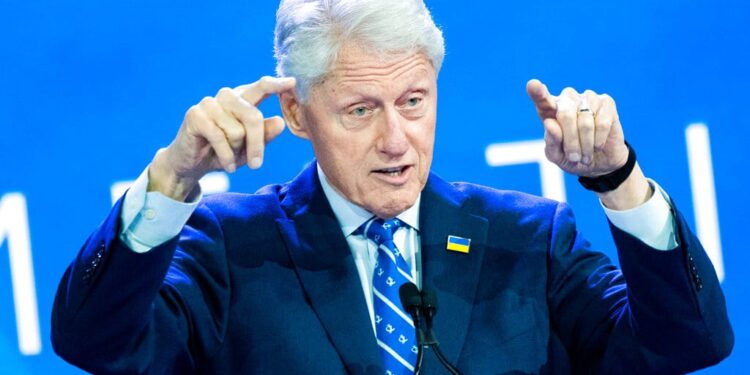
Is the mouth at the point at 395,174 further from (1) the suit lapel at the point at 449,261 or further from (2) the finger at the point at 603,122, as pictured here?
(2) the finger at the point at 603,122

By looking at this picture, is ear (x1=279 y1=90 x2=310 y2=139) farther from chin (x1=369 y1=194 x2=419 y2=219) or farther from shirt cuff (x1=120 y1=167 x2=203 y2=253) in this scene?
shirt cuff (x1=120 y1=167 x2=203 y2=253)

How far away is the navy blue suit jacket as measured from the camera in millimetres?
2273

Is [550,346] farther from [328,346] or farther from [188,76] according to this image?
[188,76]

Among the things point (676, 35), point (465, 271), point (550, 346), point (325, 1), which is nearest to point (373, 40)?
point (325, 1)

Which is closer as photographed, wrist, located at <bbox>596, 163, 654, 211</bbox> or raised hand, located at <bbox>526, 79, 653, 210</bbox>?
raised hand, located at <bbox>526, 79, 653, 210</bbox>

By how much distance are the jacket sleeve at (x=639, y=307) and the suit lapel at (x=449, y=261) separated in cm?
17

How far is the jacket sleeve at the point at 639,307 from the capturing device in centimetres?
237

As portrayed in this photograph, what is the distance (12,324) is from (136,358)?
1.40 meters

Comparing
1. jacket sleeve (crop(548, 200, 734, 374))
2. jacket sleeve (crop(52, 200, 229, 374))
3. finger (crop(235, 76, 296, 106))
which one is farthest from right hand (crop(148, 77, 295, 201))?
jacket sleeve (crop(548, 200, 734, 374))

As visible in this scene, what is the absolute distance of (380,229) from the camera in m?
2.64

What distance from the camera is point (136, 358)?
2.32 meters

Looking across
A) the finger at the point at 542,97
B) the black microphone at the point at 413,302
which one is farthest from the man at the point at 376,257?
the black microphone at the point at 413,302

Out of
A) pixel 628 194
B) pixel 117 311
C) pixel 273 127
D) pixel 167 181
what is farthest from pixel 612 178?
pixel 117 311

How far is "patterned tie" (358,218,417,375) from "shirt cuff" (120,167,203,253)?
0.49 metres
